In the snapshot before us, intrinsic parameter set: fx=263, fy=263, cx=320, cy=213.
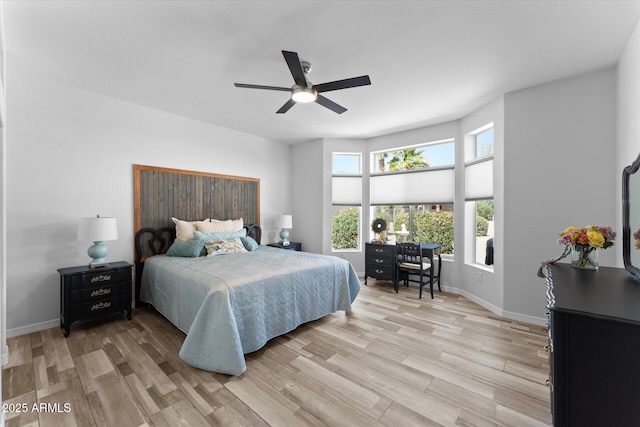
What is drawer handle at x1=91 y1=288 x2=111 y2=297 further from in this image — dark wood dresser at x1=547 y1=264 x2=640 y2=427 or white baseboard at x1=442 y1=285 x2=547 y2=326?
white baseboard at x1=442 y1=285 x2=547 y2=326

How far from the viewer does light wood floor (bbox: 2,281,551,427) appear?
5.53 feet

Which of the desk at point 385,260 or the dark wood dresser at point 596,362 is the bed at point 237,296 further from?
the dark wood dresser at point 596,362

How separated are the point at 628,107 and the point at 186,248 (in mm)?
4805

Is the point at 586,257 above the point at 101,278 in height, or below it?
above

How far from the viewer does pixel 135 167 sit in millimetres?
3545

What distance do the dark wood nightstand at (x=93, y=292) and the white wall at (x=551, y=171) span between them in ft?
15.0

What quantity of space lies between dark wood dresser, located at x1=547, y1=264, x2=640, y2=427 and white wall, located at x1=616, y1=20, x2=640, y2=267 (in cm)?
177

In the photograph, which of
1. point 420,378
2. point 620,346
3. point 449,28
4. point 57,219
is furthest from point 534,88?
point 57,219

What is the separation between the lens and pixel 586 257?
75.9 inches

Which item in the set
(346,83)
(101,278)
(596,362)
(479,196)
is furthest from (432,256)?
(101,278)

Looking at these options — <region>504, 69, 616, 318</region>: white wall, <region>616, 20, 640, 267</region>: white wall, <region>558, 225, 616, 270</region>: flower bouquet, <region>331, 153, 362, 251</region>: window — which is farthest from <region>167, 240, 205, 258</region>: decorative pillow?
<region>616, 20, 640, 267</region>: white wall

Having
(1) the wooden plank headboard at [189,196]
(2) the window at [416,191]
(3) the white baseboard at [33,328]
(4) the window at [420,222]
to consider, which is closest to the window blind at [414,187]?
(2) the window at [416,191]

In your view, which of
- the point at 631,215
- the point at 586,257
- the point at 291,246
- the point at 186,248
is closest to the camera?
the point at 631,215

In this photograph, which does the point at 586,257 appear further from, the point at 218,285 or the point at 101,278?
the point at 101,278
